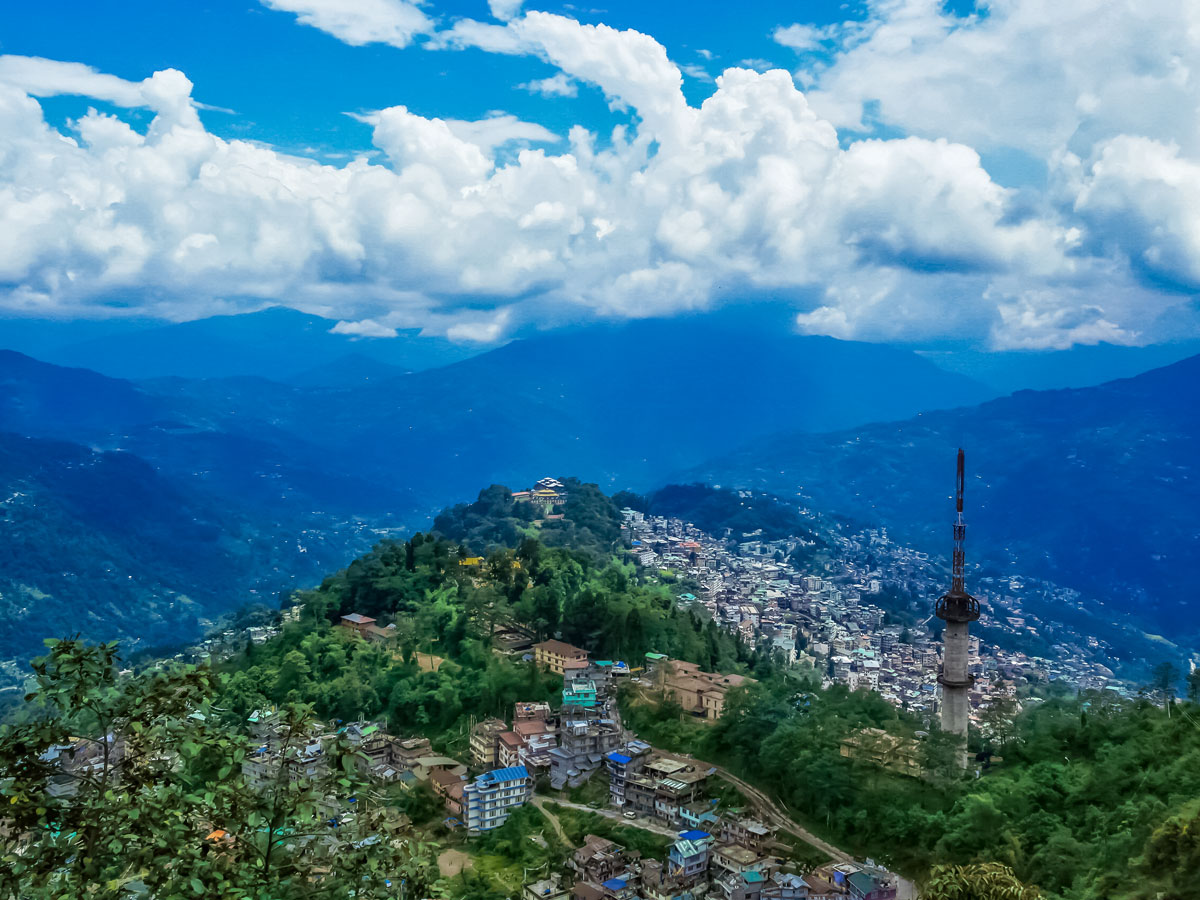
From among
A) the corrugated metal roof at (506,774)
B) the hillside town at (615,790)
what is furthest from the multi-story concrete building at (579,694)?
the corrugated metal roof at (506,774)

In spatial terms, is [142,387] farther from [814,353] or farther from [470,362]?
[814,353]

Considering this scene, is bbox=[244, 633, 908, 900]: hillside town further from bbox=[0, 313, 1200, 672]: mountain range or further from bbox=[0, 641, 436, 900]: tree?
bbox=[0, 313, 1200, 672]: mountain range

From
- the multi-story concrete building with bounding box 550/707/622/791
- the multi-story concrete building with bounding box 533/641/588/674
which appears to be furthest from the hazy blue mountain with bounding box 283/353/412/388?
the multi-story concrete building with bounding box 550/707/622/791

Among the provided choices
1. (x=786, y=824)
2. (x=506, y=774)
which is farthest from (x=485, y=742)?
(x=786, y=824)

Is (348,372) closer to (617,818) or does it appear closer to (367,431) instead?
(367,431)

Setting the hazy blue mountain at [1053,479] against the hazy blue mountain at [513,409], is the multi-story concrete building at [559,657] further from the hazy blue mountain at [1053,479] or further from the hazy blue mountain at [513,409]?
the hazy blue mountain at [513,409]

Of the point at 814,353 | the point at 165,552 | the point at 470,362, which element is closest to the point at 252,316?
the point at 470,362
